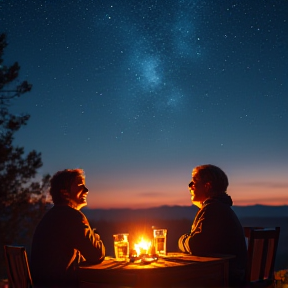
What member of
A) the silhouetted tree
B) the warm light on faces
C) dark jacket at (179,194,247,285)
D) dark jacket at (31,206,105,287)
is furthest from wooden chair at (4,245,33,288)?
the silhouetted tree

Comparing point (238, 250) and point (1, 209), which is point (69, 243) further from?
point (1, 209)

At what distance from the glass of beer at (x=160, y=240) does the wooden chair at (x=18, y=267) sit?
121 cm

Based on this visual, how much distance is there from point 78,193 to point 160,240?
874mm

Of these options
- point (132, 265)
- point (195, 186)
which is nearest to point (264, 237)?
point (195, 186)

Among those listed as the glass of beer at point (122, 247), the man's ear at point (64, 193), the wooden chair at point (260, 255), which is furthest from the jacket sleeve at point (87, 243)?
the wooden chair at point (260, 255)

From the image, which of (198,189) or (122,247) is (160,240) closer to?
(122,247)

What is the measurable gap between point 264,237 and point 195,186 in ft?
2.65

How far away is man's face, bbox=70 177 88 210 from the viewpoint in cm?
407

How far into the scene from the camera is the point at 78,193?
161 inches

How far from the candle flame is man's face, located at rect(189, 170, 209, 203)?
0.62 metres

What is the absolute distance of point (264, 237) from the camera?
3.89 m

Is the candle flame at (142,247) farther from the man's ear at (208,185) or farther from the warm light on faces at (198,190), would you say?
the man's ear at (208,185)

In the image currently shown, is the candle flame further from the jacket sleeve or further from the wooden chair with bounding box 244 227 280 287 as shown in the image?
the wooden chair with bounding box 244 227 280 287

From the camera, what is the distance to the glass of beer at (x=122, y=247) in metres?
3.95
